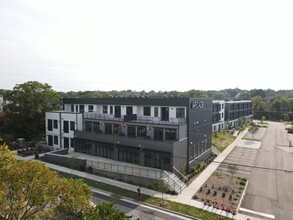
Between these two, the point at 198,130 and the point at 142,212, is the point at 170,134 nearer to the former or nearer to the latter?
the point at 198,130

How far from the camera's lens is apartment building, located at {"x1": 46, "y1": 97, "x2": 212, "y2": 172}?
3250cm

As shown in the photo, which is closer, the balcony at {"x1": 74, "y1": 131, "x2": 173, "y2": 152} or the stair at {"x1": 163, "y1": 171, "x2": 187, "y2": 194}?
the stair at {"x1": 163, "y1": 171, "x2": 187, "y2": 194}

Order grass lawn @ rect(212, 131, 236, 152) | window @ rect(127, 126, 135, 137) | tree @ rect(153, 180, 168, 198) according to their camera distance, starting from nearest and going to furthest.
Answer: tree @ rect(153, 180, 168, 198)
window @ rect(127, 126, 135, 137)
grass lawn @ rect(212, 131, 236, 152)

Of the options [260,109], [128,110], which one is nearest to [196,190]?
[128,110]

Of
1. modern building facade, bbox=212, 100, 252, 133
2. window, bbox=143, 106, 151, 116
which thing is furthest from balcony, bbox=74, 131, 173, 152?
modern building facade, bbox=212, 100, 252, 133

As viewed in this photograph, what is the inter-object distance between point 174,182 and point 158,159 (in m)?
4.33

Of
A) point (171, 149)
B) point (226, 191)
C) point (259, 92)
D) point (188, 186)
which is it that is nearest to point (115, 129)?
point (171, 149)

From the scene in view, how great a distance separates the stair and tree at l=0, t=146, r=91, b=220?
Result: 590 inches

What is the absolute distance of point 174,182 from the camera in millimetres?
28641

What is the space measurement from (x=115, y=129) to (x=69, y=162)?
8.89 m

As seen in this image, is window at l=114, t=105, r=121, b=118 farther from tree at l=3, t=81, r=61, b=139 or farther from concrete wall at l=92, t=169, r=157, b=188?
tree at l=3, t=81, r=61, b=139

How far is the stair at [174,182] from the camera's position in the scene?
27753mm

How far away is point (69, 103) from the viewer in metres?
48.1

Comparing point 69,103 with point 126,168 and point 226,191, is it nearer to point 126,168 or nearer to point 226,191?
point 126,168
